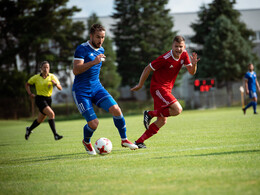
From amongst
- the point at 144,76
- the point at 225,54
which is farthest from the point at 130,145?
the point at 225,54

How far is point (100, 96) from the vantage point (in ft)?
21.6

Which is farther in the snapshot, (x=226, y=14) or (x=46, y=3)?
(x=226, y=14)

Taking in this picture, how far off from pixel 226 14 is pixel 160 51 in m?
10.4

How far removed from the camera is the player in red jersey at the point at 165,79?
23.3 feet

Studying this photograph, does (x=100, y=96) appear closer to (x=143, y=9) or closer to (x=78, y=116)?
(x=78, y=116)

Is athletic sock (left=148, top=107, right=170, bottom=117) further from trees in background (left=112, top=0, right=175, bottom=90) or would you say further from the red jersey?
trees in background (left=112, top=0, right=175, bottom=90)

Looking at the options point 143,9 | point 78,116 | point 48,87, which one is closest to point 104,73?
point 78,116

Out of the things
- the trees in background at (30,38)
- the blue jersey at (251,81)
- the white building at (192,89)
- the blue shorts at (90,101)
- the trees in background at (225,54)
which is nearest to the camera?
the blue shorts at (90,101)

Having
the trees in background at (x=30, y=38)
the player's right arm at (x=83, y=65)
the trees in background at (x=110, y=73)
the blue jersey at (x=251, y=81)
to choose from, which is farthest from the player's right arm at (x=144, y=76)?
the trees in background at (x=110, y=73)

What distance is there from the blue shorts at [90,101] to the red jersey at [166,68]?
1244 mm

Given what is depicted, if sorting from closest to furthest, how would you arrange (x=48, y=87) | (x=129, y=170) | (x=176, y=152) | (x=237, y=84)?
(x=129, y=170) → (x=176, y=152) → (x=48, y=87) → (x=237, y=84)

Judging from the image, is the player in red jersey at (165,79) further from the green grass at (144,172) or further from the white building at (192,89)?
the white building at (192,89)

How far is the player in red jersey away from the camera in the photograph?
23.3 feet

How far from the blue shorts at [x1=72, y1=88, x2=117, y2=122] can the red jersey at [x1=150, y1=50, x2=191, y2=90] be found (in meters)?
1.24
